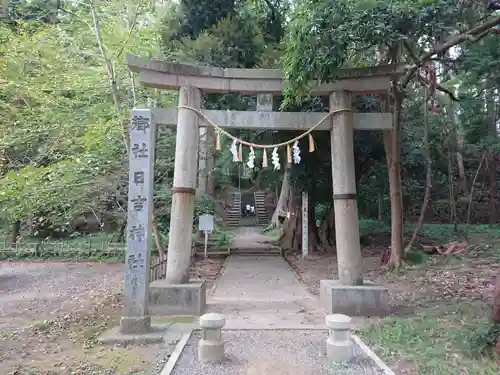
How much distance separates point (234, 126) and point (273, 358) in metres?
4.13

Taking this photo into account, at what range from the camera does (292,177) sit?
50.9ft

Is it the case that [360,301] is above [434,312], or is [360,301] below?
above

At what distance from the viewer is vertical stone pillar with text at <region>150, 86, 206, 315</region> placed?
22.6ft

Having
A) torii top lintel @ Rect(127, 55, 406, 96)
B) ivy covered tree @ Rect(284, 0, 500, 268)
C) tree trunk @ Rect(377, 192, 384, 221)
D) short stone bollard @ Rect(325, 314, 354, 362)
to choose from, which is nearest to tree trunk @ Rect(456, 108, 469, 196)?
tree trunk @ Rect(377, 192, 384, 221)

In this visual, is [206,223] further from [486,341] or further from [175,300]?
[486,341]

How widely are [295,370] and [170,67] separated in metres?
5.42

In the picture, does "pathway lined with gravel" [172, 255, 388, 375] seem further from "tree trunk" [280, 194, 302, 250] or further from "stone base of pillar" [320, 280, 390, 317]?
"tree trunk" [280, 194, 302, 250]

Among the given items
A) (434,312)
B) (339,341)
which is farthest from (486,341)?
(434,312)

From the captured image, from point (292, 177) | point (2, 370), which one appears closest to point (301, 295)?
point (2, 370)

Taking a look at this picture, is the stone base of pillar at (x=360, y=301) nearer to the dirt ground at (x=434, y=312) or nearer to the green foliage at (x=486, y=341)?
the dirt ground at (x=434, y=312)

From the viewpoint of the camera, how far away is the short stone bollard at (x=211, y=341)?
4.84 metres

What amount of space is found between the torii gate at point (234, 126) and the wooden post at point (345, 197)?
2 centimetres

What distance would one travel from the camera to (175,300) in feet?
22.6

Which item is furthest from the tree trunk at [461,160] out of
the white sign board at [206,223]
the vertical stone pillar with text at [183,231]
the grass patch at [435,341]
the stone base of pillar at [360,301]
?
the vertical stone pillar with text at [183,231]
